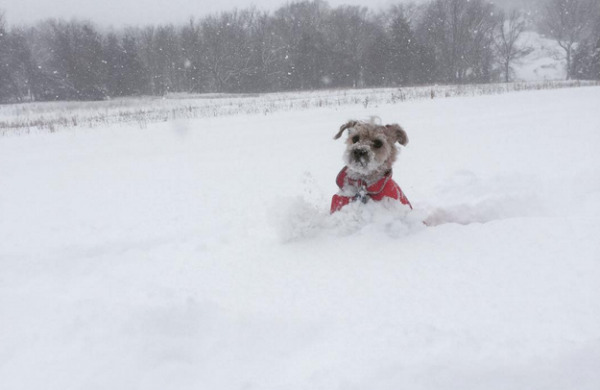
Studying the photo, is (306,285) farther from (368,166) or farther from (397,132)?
(397,132)

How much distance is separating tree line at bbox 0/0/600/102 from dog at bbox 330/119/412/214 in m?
51.7

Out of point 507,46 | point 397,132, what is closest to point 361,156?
point 397,132

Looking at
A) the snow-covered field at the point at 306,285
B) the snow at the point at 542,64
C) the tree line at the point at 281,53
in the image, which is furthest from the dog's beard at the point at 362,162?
the snow at the point at 542,64

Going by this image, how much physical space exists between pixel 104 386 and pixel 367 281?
1.59m

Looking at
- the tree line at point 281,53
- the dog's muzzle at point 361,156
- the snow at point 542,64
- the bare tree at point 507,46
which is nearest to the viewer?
the dog's muzzle at point 361,156

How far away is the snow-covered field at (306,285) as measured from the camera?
1737mm

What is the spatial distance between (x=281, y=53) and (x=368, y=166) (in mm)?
57621

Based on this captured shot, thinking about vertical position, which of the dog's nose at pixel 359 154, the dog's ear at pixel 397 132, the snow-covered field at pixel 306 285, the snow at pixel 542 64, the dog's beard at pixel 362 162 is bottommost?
the snow-covered field at pixel 306 285

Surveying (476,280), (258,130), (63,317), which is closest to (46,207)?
(63,317)

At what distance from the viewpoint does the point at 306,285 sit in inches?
99.5

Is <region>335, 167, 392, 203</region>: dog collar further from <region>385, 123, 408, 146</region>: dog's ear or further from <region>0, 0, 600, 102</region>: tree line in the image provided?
<region>0, 0, 600, 102</region>: tree line

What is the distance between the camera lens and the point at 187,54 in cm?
5791

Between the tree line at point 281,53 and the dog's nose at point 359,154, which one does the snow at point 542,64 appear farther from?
the dog's nose at point 359,154

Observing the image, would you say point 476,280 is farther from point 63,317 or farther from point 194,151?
point 194,151
